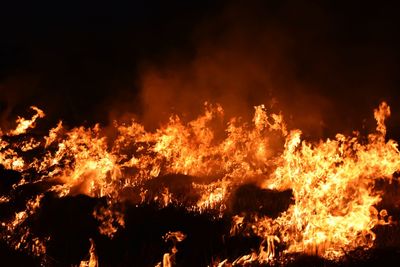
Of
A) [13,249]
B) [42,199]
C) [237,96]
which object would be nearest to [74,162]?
[42,199]

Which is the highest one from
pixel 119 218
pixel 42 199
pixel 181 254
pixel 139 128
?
pixel 139 128

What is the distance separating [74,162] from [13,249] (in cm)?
476

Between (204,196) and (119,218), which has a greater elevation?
(204,196)

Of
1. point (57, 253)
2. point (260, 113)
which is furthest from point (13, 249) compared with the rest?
point (260, 113)

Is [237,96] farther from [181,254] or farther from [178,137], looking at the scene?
[181,254]

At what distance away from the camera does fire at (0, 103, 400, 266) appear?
9734 millimetres

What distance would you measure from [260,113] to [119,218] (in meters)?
9.99

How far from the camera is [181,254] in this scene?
9578mm

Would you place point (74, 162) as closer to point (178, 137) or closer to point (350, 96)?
point (178, 137)

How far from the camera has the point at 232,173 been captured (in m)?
14.2

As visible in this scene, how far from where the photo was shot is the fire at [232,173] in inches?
383

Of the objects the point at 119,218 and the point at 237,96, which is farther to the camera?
the point at 237,96

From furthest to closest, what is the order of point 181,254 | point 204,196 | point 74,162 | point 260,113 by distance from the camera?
point 260,113, point 74,162, point 204,196, point 181,254

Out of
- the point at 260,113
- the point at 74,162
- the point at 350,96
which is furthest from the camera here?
the point at 350,96
